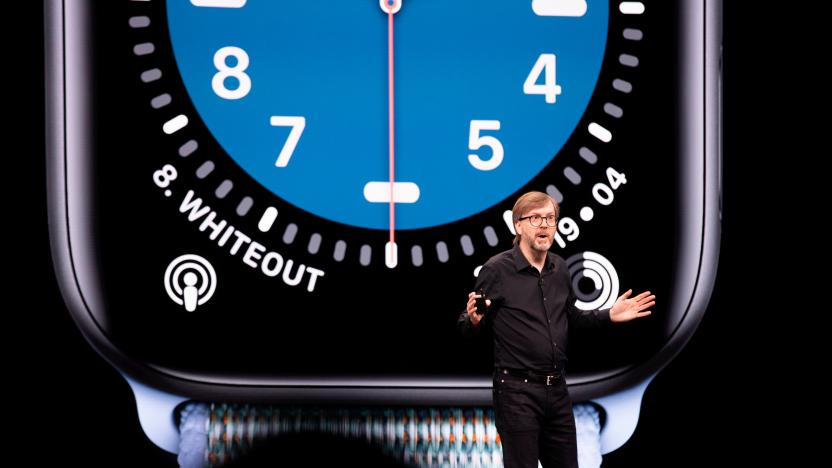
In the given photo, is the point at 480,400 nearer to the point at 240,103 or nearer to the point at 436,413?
the point at 436,413

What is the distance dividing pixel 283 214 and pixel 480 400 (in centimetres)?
60

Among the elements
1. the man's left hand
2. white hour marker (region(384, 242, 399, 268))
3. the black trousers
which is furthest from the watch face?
the black trousers

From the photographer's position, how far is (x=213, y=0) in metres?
2.96

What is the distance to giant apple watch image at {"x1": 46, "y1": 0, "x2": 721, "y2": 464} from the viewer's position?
296cm

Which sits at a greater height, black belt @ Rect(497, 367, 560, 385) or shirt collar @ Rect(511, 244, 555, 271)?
shirt collar @ Rect(511, 244, 555, 271)

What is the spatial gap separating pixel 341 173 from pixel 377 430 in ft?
1.91

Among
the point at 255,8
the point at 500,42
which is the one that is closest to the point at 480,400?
the point at 500,42

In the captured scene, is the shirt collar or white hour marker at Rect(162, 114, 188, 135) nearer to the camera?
the shirt collar

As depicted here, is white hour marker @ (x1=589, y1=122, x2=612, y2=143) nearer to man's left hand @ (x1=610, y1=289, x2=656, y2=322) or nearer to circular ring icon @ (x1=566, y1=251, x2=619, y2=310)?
circular ring icon @ (x1=566, y1=251, x2=619, y2=310)

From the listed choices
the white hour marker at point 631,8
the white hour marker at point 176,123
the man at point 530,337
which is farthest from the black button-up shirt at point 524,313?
the white hour marker at point 176,123

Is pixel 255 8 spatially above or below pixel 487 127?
above

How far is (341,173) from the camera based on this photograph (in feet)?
9.77

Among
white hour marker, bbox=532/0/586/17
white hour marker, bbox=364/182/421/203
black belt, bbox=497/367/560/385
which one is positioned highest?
white hour marker, bbox=532/0/586/17

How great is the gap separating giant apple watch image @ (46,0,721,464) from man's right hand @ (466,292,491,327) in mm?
313
